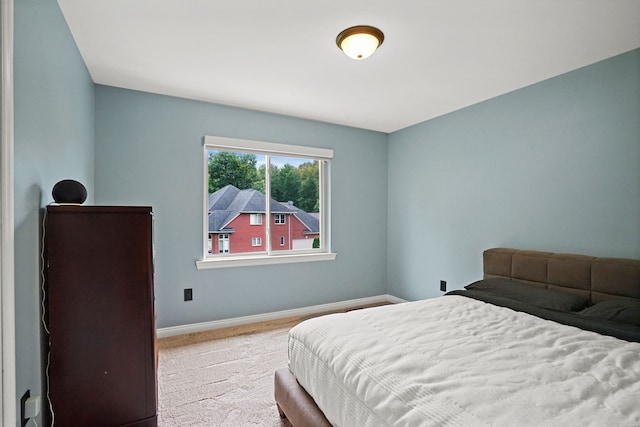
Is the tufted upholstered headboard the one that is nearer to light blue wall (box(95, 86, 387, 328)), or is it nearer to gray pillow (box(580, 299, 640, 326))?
gray pillow (box(580, 299, 640, 326))

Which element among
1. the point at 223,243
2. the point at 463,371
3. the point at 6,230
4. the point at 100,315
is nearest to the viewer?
the point at 6,230

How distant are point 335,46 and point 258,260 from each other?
2309 millimetres

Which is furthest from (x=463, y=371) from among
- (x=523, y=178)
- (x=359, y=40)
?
(x=523, y=178)

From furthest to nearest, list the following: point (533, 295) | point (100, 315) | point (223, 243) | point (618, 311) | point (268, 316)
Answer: point (268, 316) < point (223, 243) < point (533, 295) < point (618, 311) < point (100, 315)

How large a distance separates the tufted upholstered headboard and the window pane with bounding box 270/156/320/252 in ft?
6.77

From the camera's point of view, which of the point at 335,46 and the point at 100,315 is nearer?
the point at 100,315

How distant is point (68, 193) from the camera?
1589 mm

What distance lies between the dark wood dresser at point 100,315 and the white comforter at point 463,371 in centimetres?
84

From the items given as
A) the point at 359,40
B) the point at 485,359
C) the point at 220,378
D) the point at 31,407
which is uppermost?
the point at 359,40

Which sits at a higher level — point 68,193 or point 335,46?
point 335,46

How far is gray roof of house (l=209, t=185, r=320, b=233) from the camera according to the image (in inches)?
134

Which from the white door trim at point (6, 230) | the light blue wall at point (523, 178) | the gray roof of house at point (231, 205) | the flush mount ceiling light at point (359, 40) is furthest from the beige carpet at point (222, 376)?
the flush mount ceiling light at point (359, 40)

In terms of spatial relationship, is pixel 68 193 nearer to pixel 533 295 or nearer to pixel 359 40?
pixel 359 40

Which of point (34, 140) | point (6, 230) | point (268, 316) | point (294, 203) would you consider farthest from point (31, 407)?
point (294, 203)
